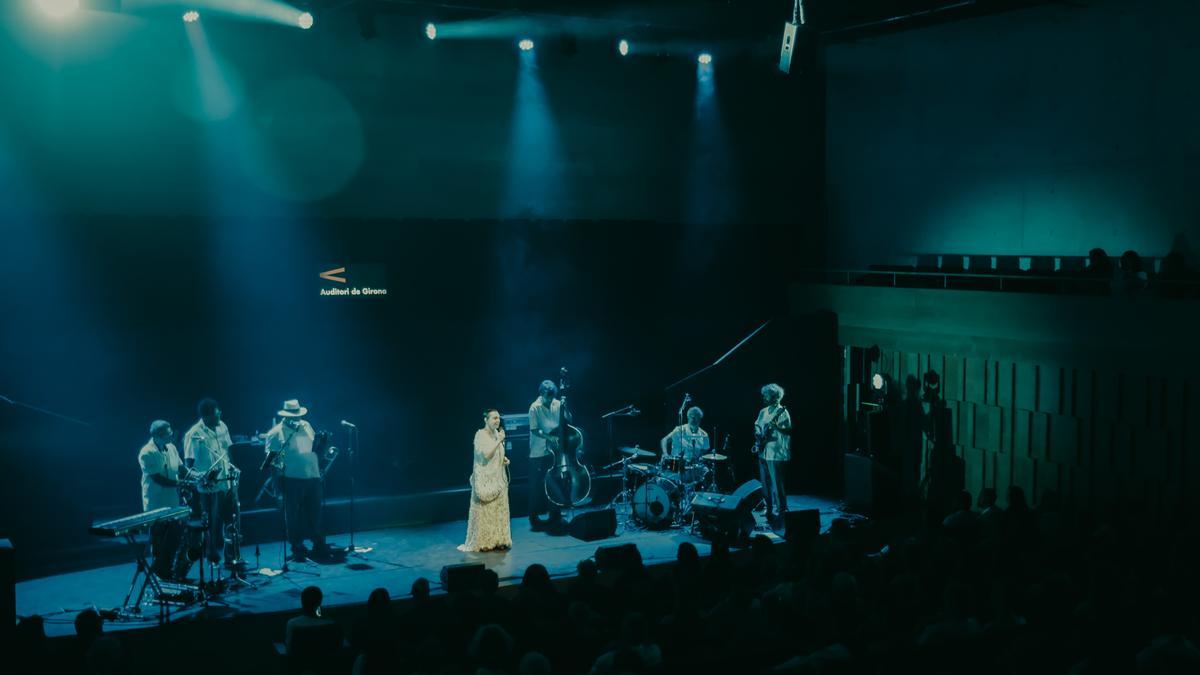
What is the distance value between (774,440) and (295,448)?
520 cm

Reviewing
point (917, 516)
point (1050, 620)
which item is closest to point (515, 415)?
point (917, 516)

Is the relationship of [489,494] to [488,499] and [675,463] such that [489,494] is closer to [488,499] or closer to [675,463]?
[488,499]

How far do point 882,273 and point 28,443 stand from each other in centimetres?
983

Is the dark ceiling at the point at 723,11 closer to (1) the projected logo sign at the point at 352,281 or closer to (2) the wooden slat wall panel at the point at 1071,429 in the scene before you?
(1) the projected logo sign at the point at 352,281

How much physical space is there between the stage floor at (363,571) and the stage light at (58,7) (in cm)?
549

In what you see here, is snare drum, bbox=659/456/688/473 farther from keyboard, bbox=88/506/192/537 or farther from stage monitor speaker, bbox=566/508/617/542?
keyboard, bbox=88/506/192/537

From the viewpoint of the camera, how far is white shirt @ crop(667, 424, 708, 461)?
12.3 metres

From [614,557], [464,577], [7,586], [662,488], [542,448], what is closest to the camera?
[7,586]

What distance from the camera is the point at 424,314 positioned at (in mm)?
13180

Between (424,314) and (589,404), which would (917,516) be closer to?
(589,404)

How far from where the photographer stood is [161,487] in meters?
10.0

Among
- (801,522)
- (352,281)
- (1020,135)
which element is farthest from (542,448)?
(1020,135)

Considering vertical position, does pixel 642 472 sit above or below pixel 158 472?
below

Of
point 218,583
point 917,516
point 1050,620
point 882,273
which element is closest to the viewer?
point 1050,620
